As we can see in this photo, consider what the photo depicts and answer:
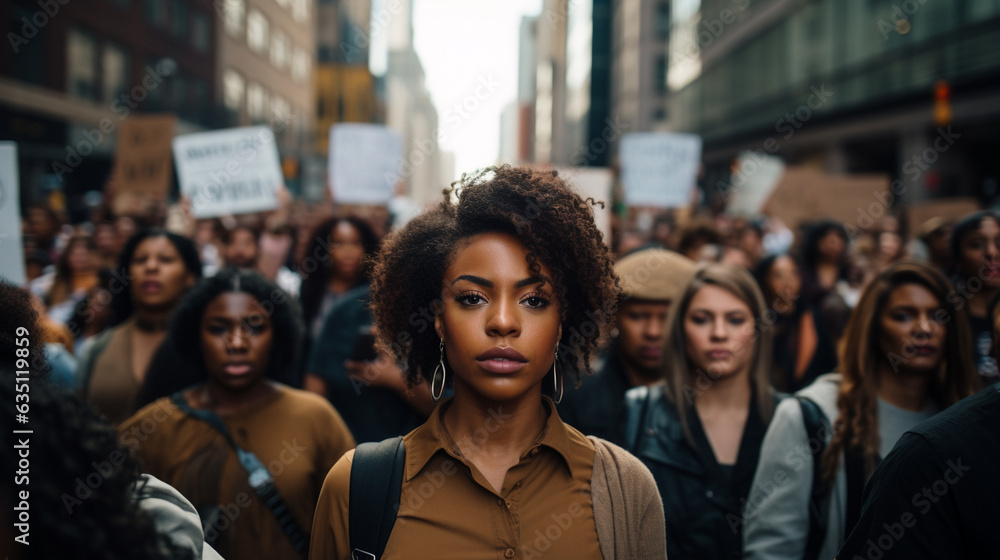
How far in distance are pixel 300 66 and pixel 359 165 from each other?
148 feet

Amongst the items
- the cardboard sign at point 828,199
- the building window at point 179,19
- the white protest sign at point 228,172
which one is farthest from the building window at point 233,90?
the cardboard sign at point 828,199

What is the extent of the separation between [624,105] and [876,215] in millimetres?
55433

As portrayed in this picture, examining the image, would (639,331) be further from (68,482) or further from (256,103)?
(256,103)

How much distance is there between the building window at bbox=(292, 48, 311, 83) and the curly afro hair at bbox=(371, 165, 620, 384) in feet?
169

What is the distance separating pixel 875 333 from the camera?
3322 millimetres

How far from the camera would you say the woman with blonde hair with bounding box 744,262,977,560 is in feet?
9.62

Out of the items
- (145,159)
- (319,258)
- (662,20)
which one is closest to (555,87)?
(662,20)

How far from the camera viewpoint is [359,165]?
10.6 metres

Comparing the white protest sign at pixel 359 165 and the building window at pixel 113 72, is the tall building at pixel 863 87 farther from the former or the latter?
the building window at pixel 113 72

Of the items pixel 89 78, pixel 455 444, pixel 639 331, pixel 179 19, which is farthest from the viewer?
pixel 179 19

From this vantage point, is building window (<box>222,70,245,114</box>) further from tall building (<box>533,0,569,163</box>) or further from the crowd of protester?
tall building (<box>533,0,569,163</box>)

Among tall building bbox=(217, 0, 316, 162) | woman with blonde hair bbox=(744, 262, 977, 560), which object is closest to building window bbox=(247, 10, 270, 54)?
tall building bbox=(217, 0, 316, 162)

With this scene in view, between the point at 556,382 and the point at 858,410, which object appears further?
the point at 858,410

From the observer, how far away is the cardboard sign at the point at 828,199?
9.89m
